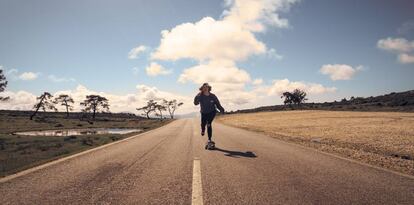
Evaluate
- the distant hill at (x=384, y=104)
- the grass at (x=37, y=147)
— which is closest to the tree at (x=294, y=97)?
the distant hill at (x=384, y=104)

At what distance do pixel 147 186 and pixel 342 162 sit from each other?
488 cm

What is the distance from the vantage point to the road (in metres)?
4.05

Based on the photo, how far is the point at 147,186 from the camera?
4.79 m

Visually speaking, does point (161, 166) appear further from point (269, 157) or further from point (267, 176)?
point (269, 157)

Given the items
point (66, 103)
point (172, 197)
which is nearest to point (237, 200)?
point (172, 197)

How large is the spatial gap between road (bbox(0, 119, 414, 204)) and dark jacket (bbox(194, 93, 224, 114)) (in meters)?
3.43

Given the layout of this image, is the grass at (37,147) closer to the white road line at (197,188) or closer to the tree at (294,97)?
the white road line at (197,188)

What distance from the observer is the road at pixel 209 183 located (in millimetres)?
4051

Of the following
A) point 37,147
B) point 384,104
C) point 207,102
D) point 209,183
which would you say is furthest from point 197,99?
point 384,104

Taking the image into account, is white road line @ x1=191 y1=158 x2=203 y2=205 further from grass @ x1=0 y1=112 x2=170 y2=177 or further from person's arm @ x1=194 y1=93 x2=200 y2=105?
person's arm @ x1=194 y1=93 x2=200 y2=105

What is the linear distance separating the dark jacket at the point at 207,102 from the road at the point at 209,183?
3.43m

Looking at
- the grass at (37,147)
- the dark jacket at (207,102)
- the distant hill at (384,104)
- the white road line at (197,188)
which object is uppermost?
the distant hill at (384,104)

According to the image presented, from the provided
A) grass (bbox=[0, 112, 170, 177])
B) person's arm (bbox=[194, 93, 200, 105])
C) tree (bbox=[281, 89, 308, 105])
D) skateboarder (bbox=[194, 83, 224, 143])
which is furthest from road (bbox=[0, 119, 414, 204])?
tree (bbox=[281, 89, 308, 105])

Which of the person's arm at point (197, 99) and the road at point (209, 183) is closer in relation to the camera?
the road at point (209, 183)
